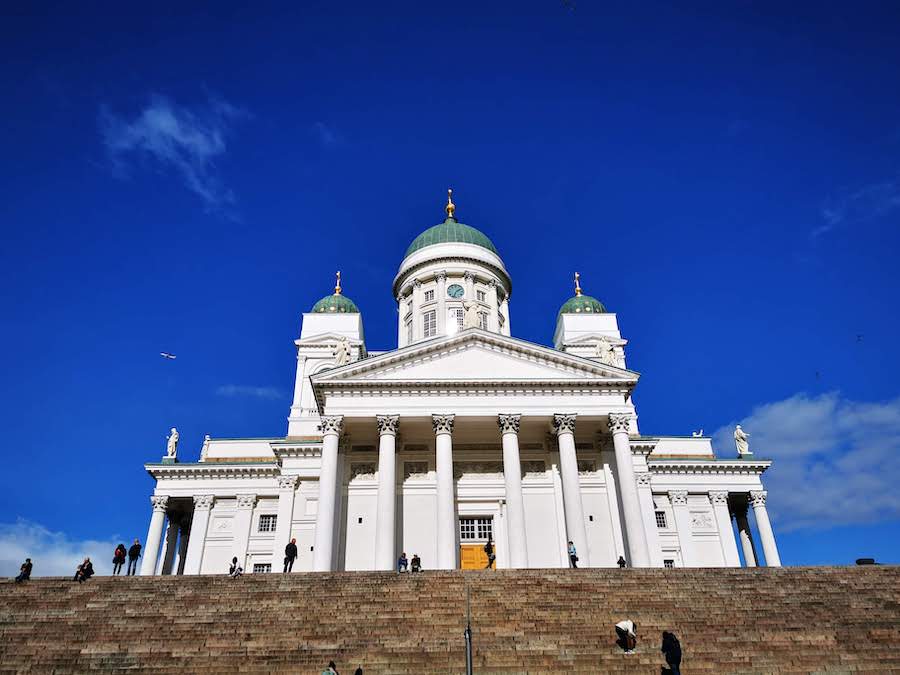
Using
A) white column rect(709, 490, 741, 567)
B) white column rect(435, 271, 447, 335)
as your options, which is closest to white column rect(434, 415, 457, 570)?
white column rect(435, 271, 447, 335)

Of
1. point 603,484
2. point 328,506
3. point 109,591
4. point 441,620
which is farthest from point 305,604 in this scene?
point 603,484

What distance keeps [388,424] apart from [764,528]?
24.2 m

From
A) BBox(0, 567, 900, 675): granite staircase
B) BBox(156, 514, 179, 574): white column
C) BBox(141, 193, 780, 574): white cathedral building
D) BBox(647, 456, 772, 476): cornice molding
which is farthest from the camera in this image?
BBox(647, 456, 772, 476): cornice molding

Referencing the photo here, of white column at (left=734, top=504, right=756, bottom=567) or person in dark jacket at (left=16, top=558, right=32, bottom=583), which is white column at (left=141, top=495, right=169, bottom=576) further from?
white column at (left=734, top=504, right=756, bottom=567)

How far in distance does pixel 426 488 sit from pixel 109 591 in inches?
563

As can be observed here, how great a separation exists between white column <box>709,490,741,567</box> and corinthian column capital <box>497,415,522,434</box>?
17.3 m

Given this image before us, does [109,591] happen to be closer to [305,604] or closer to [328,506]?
[305,604]

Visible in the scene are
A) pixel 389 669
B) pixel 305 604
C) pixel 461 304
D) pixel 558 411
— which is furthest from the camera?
pixel 461 304

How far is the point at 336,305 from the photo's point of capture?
46781mm

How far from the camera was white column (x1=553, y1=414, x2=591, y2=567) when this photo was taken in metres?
26.1

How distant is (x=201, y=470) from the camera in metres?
37.7

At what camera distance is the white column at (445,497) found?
2533cm

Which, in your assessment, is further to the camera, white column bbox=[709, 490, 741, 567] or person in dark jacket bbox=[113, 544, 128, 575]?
white column bbox=[709, 490, 741, 567]

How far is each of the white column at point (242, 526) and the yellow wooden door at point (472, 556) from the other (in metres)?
13.6
